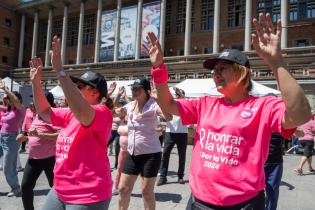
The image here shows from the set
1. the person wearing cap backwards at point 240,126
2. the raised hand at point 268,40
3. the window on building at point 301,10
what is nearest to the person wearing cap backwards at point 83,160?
the person wearing cap backwards at point 240,126

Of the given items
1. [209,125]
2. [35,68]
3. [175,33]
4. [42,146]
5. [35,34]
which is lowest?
[42,146]

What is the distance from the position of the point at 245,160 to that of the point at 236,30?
122 ft

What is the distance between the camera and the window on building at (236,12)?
37719 mm

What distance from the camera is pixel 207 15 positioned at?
40.5m

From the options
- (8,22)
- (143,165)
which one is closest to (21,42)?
(8,22)

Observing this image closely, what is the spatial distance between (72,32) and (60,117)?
167 ft

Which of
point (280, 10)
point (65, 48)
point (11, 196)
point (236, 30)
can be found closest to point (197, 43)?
point (236, 30)

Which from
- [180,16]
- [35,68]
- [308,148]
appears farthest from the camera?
[180,16]

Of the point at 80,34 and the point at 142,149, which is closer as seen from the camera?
the point at 142,149

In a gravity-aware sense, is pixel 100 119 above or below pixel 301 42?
below

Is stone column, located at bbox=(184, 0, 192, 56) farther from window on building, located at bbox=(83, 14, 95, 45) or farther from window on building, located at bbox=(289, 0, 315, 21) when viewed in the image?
window on building, located at bbox=(83, 14, 95, 45)

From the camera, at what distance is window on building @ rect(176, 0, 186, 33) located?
137 feet

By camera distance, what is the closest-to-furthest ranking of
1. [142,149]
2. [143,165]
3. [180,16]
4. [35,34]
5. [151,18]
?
[143,165] → [142,149] → [151,18] → [180,16] → [35,34]

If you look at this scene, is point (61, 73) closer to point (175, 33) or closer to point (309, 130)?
point (309, 130)
